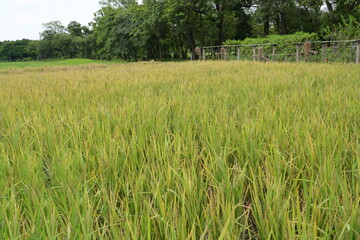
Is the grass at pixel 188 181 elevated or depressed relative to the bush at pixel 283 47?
depressed

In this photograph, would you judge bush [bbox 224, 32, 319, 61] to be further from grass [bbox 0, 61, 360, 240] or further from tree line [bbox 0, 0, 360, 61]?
grass [bbox 0, 61, 360, 240]

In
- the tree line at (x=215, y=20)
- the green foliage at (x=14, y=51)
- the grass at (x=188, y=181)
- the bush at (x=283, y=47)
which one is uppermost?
the green foliage at (x=14, y=51)

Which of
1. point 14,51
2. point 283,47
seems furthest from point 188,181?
point 14,51

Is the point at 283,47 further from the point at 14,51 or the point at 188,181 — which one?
the point at 14,51

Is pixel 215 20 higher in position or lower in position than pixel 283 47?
higher

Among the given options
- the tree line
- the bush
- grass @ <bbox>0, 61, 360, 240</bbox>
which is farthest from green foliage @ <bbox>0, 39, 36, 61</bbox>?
grass @ <bbox>0, 61, 360, 240</bbox>

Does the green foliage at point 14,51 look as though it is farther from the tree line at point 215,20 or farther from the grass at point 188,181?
the grass at point 188,181

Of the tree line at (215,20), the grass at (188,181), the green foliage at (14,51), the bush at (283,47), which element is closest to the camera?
the grass at (188,181)

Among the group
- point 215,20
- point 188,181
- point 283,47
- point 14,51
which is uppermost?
point 14,51

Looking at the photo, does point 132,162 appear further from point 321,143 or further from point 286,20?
point 286,20

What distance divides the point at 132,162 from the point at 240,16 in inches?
1262

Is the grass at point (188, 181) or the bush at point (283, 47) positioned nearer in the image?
the grass at point (188, 181)

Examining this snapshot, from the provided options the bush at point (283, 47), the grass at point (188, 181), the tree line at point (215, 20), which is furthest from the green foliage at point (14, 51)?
the grass at point (188, 181)

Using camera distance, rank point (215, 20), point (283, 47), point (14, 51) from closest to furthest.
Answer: point (283, 47) < point (215, 20) < point (14, 51)
